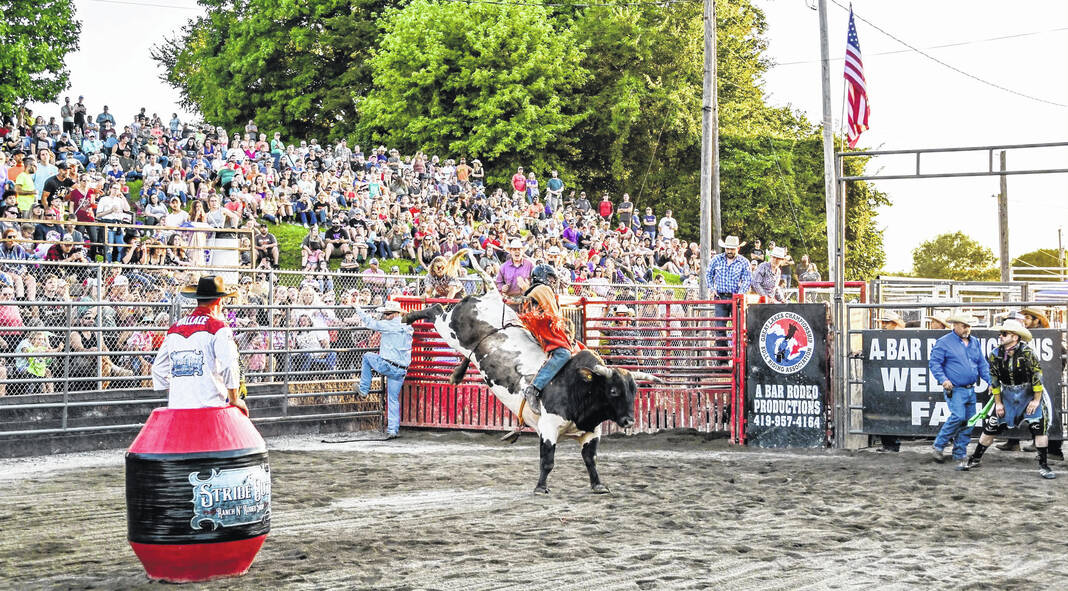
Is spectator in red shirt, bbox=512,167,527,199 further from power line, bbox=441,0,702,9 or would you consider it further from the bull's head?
the bull's head

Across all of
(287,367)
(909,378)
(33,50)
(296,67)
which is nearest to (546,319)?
(909,378)

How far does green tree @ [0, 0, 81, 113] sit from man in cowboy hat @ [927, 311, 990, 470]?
35158mm

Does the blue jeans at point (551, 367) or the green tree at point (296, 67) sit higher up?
the green tree at point (296, 67)

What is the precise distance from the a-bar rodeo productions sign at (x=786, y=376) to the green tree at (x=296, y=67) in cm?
3653

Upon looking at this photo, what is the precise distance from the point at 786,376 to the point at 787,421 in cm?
61

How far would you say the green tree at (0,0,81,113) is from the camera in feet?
129

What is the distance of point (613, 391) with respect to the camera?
1077 centimetres

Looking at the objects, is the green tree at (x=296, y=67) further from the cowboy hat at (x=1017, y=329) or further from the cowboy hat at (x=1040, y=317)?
the cowboy hat at (x=1017, y=329)

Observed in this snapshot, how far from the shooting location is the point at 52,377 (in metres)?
14.3

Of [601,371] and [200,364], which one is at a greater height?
[200,364]

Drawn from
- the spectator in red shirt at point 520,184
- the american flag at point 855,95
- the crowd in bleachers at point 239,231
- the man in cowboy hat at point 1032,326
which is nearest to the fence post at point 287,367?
the crowd in bleachers at point 239,231

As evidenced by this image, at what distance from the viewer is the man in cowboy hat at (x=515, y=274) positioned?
54.7ft

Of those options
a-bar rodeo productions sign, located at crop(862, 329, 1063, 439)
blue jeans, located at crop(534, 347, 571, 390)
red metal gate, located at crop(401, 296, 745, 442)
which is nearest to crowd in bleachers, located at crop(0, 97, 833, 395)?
red metal gate, located at crop(401, 296, 745, 442)

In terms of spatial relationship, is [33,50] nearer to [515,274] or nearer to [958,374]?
[515,274]
